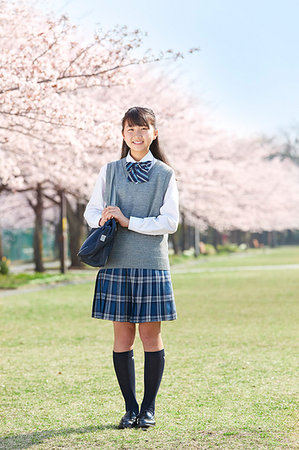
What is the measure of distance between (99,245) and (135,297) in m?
0.38

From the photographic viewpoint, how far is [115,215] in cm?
393

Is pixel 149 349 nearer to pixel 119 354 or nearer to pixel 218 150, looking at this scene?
pixel 119 354

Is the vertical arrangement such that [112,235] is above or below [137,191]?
below

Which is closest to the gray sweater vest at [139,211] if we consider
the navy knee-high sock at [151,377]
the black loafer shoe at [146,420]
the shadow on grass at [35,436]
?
the navy knee-high sock at [151,377]

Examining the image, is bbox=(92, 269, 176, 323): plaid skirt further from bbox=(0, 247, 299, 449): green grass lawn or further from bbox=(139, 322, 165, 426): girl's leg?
bbox=(0, 247, 299, 449): green grass lawn

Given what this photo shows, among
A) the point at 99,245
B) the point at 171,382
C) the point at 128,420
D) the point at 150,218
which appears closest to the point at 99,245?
the point at 99,245

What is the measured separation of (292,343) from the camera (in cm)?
775

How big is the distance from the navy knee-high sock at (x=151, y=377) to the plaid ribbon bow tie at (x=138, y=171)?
1.05 m

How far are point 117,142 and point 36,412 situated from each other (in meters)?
5.88

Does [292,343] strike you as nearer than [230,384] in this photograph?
No

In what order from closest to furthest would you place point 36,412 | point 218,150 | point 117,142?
point 36,412 → point 117,142 → point 218,150

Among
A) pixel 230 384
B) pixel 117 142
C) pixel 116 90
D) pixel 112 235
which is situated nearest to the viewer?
pixel 112 235

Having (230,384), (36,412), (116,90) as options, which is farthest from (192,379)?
(116,90)

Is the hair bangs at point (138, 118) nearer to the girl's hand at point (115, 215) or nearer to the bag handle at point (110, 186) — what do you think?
the bag handle at point (110, 186)
